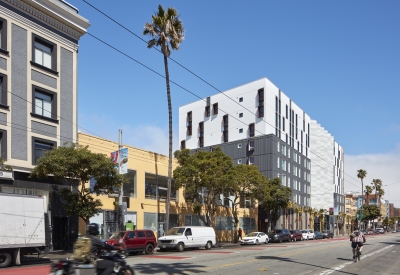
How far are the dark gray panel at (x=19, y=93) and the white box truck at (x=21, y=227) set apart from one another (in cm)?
711

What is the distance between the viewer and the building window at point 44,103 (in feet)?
91.2

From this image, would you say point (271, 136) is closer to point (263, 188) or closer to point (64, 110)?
point (263, 188)

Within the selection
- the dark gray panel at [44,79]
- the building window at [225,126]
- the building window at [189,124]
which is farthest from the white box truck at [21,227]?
the building window at [189,124]

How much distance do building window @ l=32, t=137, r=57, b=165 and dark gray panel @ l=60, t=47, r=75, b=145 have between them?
87 cm

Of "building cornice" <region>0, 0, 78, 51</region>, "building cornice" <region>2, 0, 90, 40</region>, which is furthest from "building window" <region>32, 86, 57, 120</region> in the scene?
"building cornice" <region>2, 0, 90, 40</region>

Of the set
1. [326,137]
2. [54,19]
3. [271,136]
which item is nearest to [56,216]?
[54,19]

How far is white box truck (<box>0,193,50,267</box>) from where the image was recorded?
730 inches

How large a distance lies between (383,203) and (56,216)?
177 metres

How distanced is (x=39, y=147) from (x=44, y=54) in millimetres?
6201

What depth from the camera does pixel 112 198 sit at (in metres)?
33.8

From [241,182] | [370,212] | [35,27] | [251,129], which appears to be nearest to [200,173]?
[241,182]

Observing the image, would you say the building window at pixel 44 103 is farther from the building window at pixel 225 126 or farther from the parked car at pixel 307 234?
the building window at pixel 225 126

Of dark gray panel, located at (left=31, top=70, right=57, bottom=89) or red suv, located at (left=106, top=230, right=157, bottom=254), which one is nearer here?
red suv, located at (left=106, top=230, right=157, bottom=254)

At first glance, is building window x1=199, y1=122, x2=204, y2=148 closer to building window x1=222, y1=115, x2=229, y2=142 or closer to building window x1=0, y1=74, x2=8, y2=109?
building window x1=222, y1=115, x2=229, y2=142
